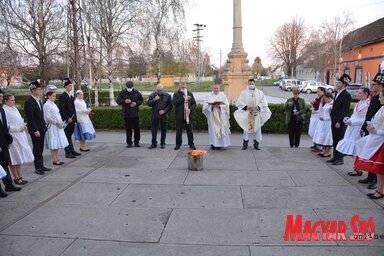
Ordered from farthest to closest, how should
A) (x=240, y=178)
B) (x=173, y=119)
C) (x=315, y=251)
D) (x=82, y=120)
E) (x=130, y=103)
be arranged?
(x=173, y=119), (x=130, y=103), (x=82, y=120), (x=240, y=178), (x=315, y=251)

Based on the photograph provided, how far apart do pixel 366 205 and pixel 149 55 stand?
19604 millimetres

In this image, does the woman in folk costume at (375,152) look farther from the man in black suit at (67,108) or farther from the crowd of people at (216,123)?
the man in black suit at (67,108)

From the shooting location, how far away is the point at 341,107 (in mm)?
7574

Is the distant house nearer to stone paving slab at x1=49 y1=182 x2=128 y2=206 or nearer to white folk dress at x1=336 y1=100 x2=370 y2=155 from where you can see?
white folk dress at x1=336 y1=100 x2=370 y2=155

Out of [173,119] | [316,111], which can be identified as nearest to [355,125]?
[316,111]

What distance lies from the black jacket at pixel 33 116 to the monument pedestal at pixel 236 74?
408 inches

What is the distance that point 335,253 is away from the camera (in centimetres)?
385

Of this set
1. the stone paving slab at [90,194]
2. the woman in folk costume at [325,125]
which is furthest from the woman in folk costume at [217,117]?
the stone paving slab at [90,194]

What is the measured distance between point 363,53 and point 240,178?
41.2 m

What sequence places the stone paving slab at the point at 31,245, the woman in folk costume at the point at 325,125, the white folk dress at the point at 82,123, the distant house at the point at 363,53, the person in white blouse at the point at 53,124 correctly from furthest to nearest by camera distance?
1. the distant house at the point at 363,53
2. the white folk dress at the point at 82,123
3. the woman in folk costume at the point at 325,125
4. the person in white blouse at the point at 53,124
5. the stone paving slab at the point at 31,245

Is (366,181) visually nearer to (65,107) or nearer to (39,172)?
(39,172)

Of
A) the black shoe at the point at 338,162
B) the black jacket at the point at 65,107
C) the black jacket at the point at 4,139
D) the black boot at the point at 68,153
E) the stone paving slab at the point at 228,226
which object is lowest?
the stone paving slab at the point at 228,226

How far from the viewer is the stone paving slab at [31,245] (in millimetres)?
3941

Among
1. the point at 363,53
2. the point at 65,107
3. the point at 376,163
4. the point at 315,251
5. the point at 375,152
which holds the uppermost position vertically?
the point at 363,53
